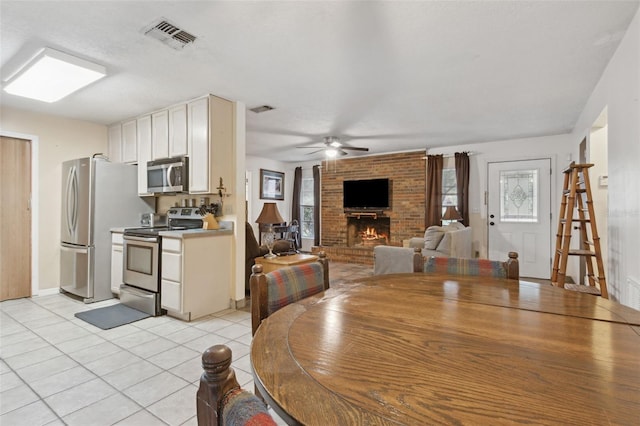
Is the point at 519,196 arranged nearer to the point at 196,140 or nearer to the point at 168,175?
the point at 196,140

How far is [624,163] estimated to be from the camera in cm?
220

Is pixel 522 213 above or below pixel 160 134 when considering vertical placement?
below

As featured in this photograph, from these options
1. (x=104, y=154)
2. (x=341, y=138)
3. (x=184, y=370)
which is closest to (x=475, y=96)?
(x=341, y=138)

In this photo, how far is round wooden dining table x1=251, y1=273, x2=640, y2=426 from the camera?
530 mm

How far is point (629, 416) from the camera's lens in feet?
1.69

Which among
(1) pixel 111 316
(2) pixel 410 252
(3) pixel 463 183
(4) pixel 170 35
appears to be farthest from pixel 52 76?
(3) pixel 463 183

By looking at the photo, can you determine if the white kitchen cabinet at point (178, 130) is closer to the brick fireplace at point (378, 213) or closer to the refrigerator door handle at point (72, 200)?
the refrigerator door handle at point (72, 200)

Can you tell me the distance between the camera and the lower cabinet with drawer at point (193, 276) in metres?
3.06

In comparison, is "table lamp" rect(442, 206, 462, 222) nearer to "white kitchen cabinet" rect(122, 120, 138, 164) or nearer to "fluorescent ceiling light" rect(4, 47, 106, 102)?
"white kitchen cabinet" rect(122, 120, 138, 164)

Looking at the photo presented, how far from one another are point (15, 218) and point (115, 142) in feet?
4.93

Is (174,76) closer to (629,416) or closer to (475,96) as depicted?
(475,96)

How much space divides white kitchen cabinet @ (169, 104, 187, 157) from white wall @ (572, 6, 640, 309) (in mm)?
3915

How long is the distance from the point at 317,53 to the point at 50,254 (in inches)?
169

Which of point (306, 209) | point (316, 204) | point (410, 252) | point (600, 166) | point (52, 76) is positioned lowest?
point (410, 252)
